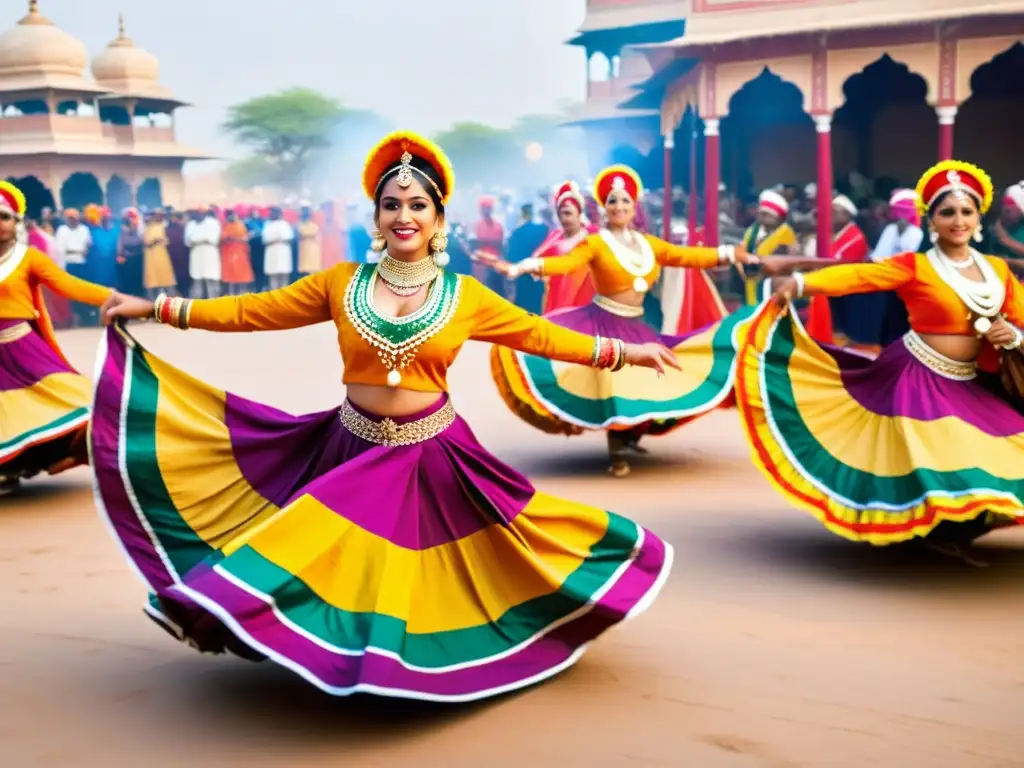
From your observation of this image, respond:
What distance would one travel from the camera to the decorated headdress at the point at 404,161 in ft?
15.5

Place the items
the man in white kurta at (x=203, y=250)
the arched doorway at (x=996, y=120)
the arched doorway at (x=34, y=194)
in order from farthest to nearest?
the arched doorway at (x=34, y=194), the man in white kurta at (x=203, y=250), the arched doorway at (x=996, y=120)

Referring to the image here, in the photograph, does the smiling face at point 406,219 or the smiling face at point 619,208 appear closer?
the smiling face at point 406,219

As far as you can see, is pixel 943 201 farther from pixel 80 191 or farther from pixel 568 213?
pixel 80 191

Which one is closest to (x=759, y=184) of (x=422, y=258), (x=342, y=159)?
(x=422, y=258)

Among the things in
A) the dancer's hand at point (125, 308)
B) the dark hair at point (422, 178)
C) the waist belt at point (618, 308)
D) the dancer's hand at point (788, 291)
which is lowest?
the waist belt at point (618, 308)

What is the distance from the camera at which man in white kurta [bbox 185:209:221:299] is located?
24156 millimetres

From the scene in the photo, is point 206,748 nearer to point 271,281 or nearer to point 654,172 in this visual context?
point 271,281

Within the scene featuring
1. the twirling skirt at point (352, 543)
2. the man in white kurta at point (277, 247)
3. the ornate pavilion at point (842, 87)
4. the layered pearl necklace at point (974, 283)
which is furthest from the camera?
the man in white kurta at point (277, 247)

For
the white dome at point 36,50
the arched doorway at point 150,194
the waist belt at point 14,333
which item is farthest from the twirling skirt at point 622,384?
the arched doorway at point 150,194

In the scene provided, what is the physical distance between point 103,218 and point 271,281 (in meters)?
3.25

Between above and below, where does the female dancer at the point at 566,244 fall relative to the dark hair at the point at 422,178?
below

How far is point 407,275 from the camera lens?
4.76 metres

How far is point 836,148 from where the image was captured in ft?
63.2

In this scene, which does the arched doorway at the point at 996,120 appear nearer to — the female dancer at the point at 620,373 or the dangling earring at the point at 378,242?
the female dancer at the point at 620,373
